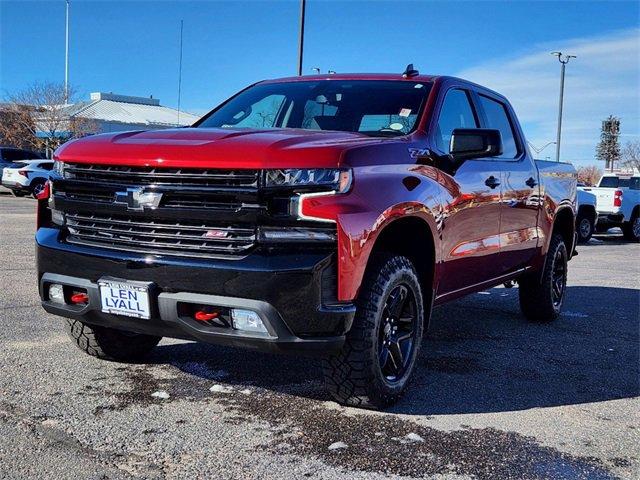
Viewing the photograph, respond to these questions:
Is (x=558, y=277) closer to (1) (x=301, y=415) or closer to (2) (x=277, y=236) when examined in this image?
(1) (x=301, y=415)

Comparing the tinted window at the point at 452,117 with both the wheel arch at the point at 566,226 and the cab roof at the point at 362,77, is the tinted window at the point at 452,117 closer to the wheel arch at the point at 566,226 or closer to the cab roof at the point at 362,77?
the cab roof at the point at 362,77

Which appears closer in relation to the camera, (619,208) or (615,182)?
(619,208)

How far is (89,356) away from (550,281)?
398cm

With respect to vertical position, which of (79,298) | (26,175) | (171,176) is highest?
(171,176)

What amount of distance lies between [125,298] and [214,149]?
0.83 metres

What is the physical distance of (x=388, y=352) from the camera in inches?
154

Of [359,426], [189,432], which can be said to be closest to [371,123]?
[359,426]

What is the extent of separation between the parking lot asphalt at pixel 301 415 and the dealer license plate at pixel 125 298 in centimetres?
52

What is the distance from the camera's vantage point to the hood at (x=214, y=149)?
11.0 ft

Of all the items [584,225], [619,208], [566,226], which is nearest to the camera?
[566,226]

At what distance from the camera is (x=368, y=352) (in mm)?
3590

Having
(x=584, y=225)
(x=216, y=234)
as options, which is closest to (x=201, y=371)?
(x=216, y=234)

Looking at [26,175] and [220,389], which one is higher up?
[26,175]

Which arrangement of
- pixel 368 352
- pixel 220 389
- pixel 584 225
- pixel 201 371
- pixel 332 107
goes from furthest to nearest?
1. pixel 584 225
2. pixel 332 107
3. pixel 201 371
4. pixel 220 389
5. pixel 368 352
